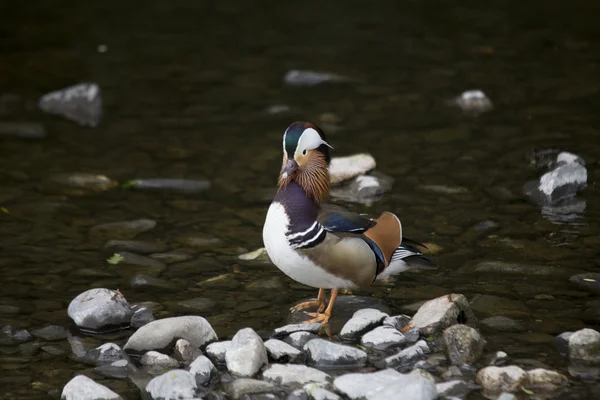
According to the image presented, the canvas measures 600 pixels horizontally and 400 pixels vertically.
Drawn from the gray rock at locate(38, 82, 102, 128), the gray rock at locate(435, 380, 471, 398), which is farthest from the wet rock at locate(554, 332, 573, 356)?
the gray rock at locate(38, 82, 102, 128)

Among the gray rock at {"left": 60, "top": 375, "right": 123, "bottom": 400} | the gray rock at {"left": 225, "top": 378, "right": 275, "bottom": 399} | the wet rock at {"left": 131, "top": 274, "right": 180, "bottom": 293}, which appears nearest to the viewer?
the gray rock at {"left": 60, "top": 375, "right": 123, "bottom": 400}

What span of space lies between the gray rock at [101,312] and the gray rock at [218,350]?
2.12ft

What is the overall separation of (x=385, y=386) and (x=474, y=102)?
4.99 m

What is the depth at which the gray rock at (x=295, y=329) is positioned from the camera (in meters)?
5.09

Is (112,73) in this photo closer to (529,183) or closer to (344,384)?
(529,183)

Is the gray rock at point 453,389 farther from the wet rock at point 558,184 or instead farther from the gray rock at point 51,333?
the wet rock at point 558,184

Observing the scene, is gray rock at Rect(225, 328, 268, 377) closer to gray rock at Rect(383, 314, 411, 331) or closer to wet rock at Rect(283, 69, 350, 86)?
gray rock at Rect(383, 314, 411, 331)

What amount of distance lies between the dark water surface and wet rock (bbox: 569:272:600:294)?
0.21 ft

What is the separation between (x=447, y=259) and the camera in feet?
19.9

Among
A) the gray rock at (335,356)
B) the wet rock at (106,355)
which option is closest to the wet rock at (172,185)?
the wet rock at (106,355)

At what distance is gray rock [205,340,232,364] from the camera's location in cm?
483

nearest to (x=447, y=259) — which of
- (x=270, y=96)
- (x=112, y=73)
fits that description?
(x=270, y=96)

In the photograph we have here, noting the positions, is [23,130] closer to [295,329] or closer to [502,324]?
[295,329]

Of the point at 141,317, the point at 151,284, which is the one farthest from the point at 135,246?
the point at 141,317
